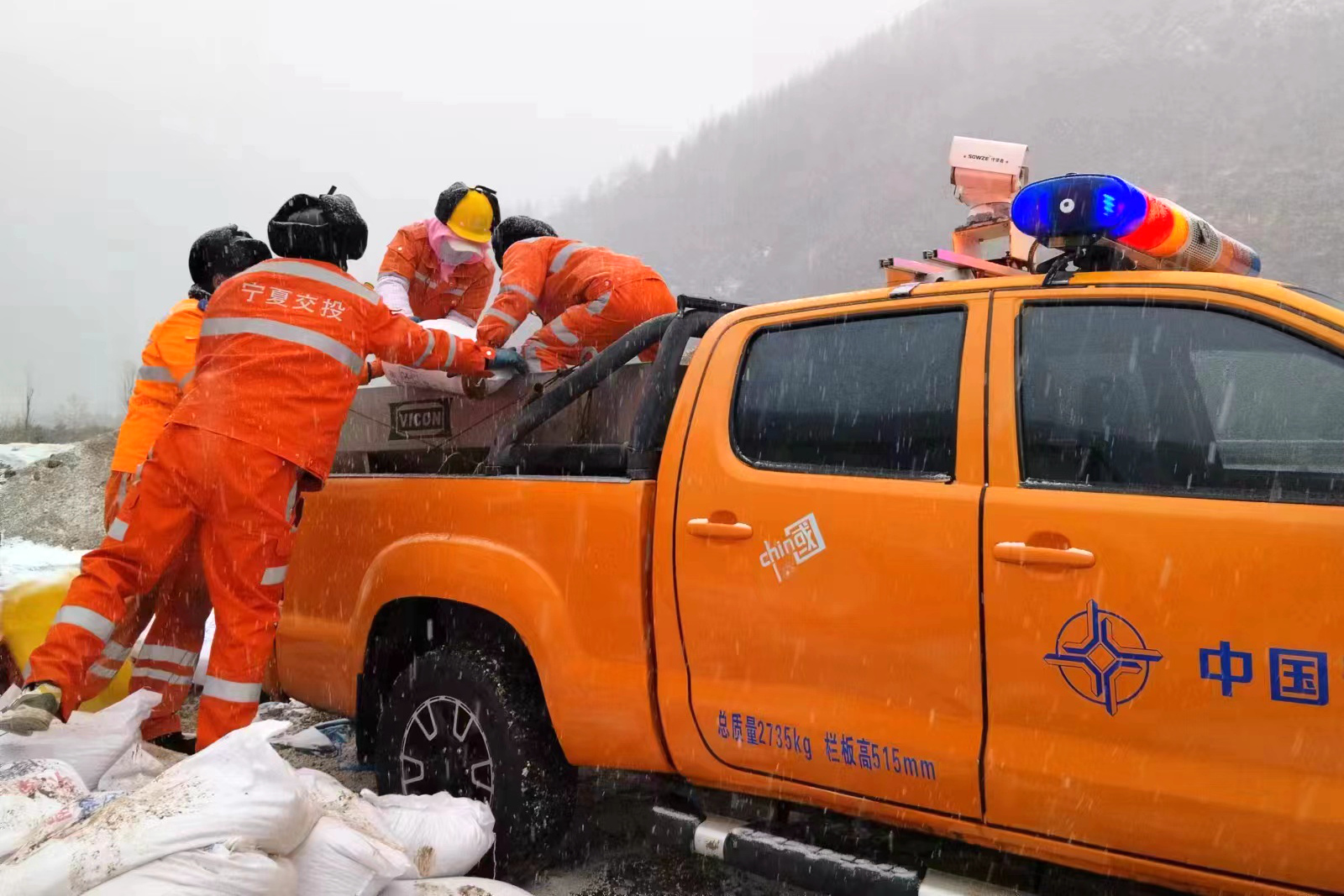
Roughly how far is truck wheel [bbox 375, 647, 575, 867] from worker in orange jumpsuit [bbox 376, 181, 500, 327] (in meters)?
2.33

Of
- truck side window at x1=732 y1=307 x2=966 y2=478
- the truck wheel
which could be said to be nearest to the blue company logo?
truck side window at x1=732 y1=307 x2=966 y2=478

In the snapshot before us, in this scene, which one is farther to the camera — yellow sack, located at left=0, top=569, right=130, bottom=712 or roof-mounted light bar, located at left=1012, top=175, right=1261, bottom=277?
yellow sack, located at left=0, top=569, right=130, bottom=712

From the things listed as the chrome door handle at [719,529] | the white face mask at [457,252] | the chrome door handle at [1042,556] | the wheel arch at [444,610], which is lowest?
the wheel arch at [444,610]

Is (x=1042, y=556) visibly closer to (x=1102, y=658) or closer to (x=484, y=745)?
(x=1102, y=658)

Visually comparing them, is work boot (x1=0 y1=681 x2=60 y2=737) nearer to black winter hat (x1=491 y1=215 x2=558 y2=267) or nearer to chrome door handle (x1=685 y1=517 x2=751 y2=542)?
chrome door handle (x1=685 y1=517 x2=751 y2=542)

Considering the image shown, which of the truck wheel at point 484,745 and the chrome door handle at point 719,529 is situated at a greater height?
the chrome door handle at point 719,529

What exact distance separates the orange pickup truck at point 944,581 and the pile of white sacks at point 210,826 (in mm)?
288

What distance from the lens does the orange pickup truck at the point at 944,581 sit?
76.6 inches

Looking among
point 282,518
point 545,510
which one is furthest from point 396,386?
point 545,510

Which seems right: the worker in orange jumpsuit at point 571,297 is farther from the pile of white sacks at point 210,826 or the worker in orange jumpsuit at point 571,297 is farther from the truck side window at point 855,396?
the pile of white sacks at point 210,826

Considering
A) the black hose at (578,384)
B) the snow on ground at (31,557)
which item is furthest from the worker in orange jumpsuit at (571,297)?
the snow on ground at (31,557)

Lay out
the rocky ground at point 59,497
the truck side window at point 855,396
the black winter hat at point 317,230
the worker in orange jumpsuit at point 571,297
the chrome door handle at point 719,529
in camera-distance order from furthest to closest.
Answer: the rocky ground at point 59,497 → the worker in orange jumpsuit at point 571,297 → the black winter hat at point 317,230 → the chrome door handle at point 719,529 → the truck side window at point 855,396

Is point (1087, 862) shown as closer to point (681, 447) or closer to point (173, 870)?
point (681, 447)

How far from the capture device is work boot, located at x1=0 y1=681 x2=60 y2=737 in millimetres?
2844
